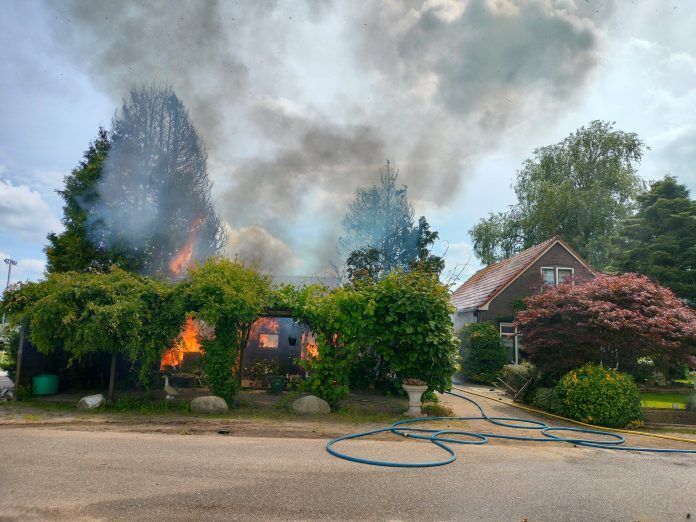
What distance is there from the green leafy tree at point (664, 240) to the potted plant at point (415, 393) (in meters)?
14.7

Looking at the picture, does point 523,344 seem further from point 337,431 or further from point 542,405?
point 337,431

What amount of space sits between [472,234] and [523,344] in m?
26.3

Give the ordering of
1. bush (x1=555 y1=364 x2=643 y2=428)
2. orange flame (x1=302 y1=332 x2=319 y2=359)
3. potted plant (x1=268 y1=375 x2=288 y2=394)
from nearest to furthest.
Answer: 1. bush (x1=555 y1=364 x2=643 y2=428)
2. orange flame (x1=302 y1=332 x2=319 y2=359)
3. potted plant (x1=268 y1=375 x2=288 y2=394)

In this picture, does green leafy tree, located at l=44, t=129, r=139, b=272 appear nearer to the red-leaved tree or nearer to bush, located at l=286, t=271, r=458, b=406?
bush, located at l=286, t=271, r=458, b=406

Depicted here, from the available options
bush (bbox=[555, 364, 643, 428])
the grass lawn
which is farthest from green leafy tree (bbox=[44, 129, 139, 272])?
the grass lawn

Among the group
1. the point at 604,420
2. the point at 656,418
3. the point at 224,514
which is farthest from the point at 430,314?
the point at 224,514

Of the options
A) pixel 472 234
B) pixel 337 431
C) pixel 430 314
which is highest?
pixel 472 234

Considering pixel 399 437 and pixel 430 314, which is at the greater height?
pixel 430 314

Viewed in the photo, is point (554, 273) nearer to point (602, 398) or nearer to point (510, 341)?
point (510, 341)

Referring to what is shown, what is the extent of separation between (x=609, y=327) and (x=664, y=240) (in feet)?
41.2

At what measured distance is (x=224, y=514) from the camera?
4887 mm

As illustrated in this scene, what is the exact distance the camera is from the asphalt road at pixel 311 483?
5.05 metres

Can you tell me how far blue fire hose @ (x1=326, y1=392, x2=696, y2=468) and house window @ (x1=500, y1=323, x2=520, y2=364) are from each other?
11.5m

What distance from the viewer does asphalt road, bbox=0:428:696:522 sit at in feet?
16.6
